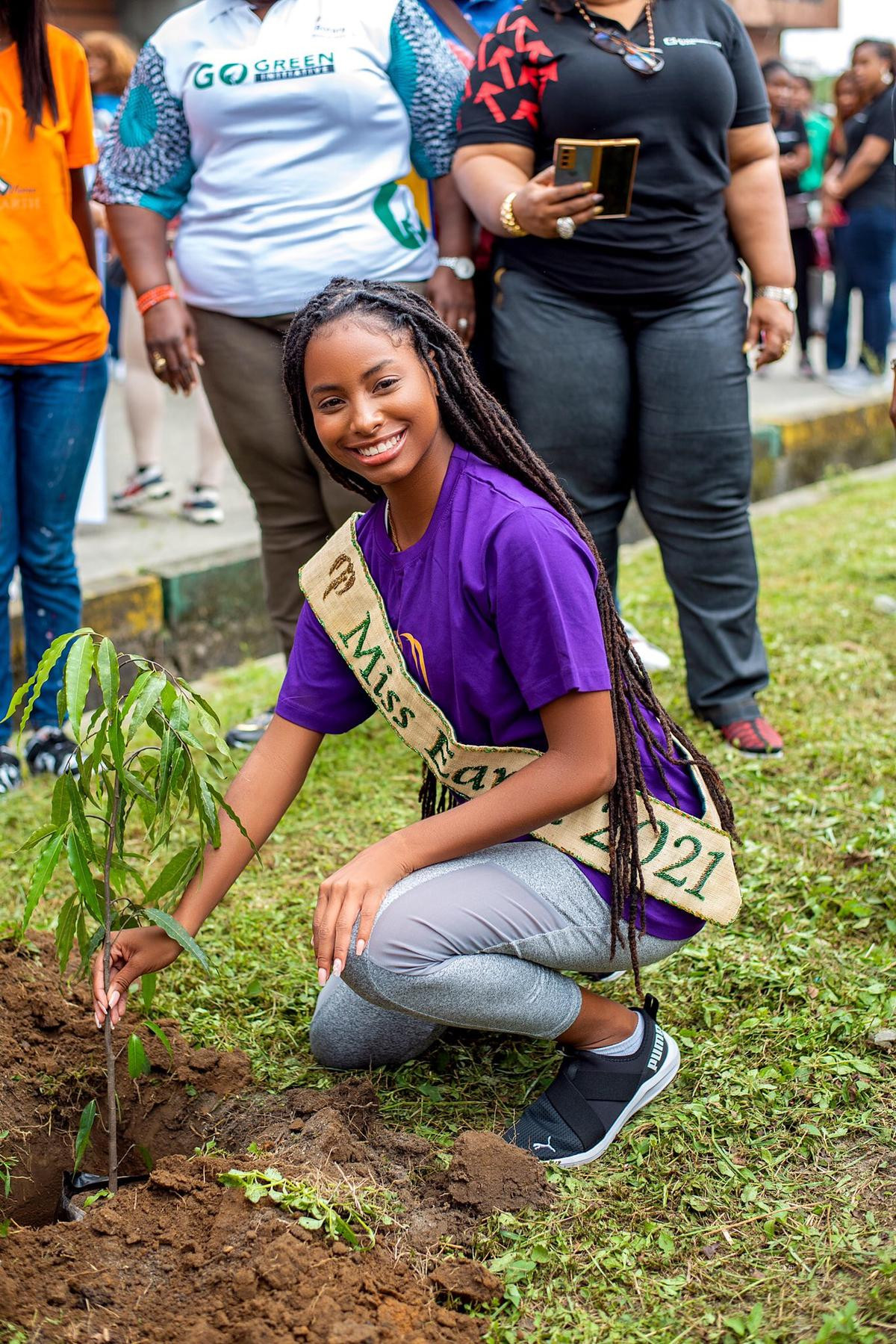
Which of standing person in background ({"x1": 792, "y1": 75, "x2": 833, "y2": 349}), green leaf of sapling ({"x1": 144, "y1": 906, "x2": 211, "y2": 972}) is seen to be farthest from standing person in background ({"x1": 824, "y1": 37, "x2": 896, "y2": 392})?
green leaf of sapling ({"x1": 144, "y1": 906, "x2": 211, "y2": 972})

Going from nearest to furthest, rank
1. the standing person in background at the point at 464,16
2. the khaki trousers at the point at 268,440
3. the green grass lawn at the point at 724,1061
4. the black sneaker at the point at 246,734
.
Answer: the green grass lawn at the point at 724,1061, the khaki trousers at the point at 268,440, the standing person in background at the point at 464,16, the black sneaker at the point at 246,734

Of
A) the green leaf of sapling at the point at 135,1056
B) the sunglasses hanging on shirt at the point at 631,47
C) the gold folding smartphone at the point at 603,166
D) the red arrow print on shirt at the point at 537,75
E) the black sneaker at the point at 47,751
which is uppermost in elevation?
the sunglasses hanging on shirt at the point at 631,47

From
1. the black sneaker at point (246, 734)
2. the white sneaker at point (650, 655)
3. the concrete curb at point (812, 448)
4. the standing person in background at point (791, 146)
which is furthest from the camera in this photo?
the standing person in background at point (791, 146)

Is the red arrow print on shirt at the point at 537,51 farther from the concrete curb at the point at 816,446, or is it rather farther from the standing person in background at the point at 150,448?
the concrete curb at the point at 816,446

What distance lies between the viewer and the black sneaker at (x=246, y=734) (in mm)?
3842

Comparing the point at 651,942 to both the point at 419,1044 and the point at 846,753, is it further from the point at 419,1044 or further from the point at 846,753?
the point at 846,753

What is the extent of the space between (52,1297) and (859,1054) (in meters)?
1.34

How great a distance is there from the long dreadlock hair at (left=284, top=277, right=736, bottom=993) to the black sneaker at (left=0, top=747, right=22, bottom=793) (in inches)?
72.1

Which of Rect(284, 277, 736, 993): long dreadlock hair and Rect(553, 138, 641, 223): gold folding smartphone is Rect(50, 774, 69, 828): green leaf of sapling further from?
Rect(553, 138, 641, 223): gold folding smartphone

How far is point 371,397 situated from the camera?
2.08 meters

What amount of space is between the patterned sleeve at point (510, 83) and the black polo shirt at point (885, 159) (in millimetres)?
5335

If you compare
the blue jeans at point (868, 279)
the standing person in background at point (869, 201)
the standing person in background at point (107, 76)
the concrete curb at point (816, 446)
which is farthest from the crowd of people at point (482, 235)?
the blue jeans at point (868, 279)

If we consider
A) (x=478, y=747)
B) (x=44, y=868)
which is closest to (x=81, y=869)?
(x=44, y=868)

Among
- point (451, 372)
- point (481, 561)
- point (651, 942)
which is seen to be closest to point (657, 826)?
point (651, 942)
